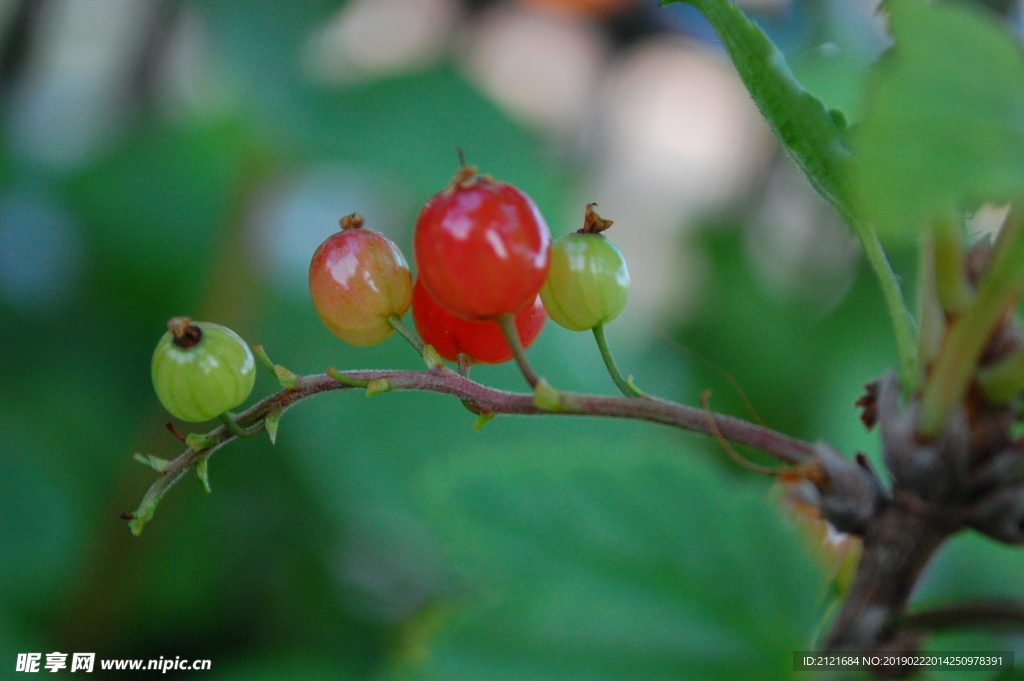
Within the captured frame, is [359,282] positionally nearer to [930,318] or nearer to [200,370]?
[200,370]

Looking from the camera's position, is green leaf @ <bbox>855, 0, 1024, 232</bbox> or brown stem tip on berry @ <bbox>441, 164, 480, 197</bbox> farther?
brown stem tip on berry @ <bbox>441, 164, 480, 197</bbox>

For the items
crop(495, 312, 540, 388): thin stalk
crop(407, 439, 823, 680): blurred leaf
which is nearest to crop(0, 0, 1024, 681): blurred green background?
crop(407, 439, 823, 680): blurred leaf

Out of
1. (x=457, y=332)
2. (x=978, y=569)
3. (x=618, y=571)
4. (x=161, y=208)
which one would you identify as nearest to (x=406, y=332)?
(x=457, y=332)

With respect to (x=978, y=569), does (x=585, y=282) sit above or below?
above

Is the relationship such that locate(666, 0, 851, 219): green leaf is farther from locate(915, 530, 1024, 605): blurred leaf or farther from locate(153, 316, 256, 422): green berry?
locate(915, 530, 1024, 605): blurred leaf

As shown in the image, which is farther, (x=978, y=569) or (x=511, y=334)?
Result: (x=978, y=569)

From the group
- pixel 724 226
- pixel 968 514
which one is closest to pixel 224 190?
pixel 724 226

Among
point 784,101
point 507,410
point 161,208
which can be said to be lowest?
point 507,410

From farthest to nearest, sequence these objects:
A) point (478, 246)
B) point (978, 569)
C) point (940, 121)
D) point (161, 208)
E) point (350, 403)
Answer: point (161, 208)
point (350, 403)
point (978, 569)
point (478, 246)
point (940, 121)
